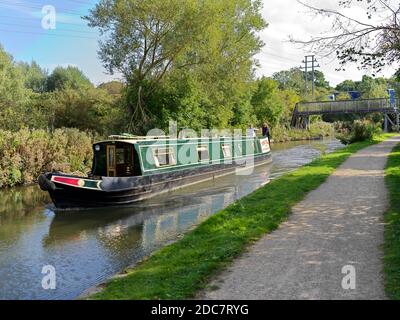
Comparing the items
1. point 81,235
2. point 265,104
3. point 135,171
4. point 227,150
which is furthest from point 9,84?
point 265,104

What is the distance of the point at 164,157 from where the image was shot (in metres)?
15.8

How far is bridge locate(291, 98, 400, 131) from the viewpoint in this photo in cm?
4022

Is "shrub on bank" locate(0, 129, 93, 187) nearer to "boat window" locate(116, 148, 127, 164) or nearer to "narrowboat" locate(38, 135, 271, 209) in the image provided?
"narrowboat" locate(38, 135, 271, 209)

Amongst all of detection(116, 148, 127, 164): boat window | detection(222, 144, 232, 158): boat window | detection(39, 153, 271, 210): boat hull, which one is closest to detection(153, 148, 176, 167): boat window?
detection(39, 153, 271, 210): boat hull

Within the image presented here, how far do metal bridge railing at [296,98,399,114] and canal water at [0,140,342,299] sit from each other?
95.1 feet

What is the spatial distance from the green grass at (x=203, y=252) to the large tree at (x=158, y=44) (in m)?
14.0

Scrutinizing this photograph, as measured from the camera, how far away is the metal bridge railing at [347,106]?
132 feet

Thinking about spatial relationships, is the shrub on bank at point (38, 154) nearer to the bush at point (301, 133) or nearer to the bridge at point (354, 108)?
the bush at point (301, 133)

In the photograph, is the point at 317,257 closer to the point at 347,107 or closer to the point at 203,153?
the point at 203,153

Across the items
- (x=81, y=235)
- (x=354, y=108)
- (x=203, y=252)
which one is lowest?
(x=81, y=235)

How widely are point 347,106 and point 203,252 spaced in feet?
129

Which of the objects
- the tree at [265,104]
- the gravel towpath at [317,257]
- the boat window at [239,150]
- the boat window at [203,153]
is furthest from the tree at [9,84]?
the tree at [265,104]
